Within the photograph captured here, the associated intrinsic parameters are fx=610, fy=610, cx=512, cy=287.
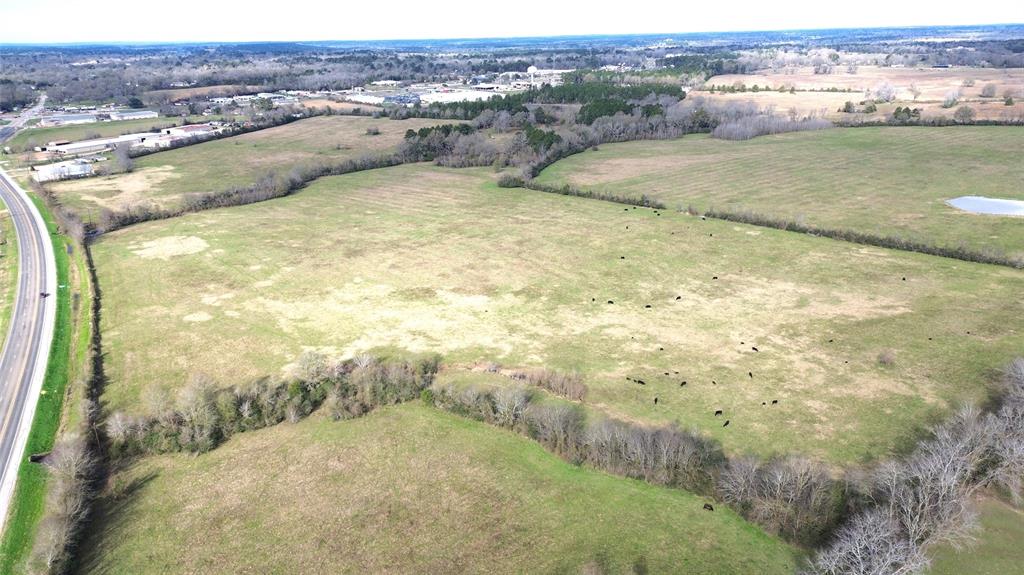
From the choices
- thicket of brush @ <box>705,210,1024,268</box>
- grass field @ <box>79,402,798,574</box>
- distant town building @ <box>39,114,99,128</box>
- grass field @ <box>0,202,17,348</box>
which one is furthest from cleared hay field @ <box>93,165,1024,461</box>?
distant town building @ <box>39,114,99,128</box>

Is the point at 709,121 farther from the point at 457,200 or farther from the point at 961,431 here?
the point at 961,431

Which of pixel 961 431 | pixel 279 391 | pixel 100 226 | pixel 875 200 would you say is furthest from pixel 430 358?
pixel 875 200

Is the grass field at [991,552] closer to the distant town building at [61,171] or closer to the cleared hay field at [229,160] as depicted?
the cleared hay field at [229,160]

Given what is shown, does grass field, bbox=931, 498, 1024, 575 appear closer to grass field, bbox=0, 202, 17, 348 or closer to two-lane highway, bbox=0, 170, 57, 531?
two-lane highway, bbox=0, 170, 57, 531

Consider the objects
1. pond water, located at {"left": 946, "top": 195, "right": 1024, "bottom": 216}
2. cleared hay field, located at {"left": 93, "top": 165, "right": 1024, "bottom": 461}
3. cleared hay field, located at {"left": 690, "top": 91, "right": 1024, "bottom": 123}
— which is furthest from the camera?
cleared hay field, located at {"left": 690, "top": 91, "right": 1024, "bottom": 123}

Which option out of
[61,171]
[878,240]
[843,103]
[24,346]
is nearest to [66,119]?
[61,171]

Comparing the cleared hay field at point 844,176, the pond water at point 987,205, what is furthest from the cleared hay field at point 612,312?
the pond water at point 987,205

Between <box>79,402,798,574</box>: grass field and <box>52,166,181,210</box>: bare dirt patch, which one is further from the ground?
<box>52,166,181,210</box>: bare dirt patch
